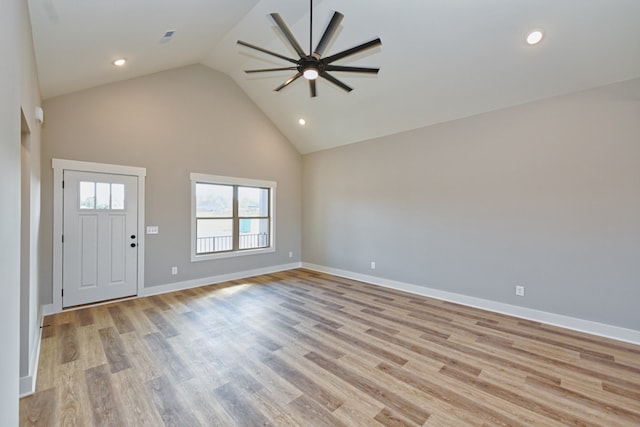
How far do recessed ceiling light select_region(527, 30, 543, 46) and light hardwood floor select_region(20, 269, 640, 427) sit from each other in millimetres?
3429

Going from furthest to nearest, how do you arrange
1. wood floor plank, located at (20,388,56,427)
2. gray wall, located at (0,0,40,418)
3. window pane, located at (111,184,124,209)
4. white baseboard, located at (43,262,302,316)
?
white baseboard, located at (43,262,302,316)
window pane, located at (111,184,124,209)
wood floor plank, located at (20,388,56,427)
gray wall, located at (0,0,40,418)

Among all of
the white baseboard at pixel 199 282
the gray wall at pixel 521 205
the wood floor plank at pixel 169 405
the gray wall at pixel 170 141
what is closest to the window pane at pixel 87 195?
the gray wall at pixel 170 141

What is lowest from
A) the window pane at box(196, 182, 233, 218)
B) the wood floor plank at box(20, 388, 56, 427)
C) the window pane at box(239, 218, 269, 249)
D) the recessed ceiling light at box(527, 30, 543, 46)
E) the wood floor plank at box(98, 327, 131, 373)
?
the wood floor plank at box(20, 388, 56, 427)

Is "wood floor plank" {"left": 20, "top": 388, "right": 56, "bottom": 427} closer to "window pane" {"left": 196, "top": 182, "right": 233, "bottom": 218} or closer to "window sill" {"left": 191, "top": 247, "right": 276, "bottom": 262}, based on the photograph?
"window sill" {"left": 191, "top": 247, "right": 276, "bottom": 262}

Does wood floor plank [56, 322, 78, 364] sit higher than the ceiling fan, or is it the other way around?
the ceiling fan

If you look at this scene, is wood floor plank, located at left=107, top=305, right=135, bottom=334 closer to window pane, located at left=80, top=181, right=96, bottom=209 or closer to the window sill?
the window sill

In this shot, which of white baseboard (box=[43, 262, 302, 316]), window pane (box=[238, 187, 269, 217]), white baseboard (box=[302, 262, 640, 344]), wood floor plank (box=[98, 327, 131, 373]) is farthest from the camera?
window pane (box=[238, 187, 269, 217])

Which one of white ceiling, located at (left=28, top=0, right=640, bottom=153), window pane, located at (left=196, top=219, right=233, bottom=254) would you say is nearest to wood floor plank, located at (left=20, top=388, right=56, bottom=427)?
white ceiling, located at (left=28, top=0, right=640, bottom=153)

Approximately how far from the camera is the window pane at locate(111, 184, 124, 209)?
172 inches

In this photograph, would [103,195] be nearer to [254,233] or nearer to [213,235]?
[213,235]

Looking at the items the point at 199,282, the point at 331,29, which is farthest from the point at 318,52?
the point at 199,282

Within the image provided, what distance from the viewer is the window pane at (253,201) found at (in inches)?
244

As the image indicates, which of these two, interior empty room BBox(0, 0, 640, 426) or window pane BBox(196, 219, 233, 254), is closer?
interior empty room BBox(0, 0, 640, 426)

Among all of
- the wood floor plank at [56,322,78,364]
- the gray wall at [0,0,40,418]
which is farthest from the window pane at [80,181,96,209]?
the gray wall at [0,0,40,418]
